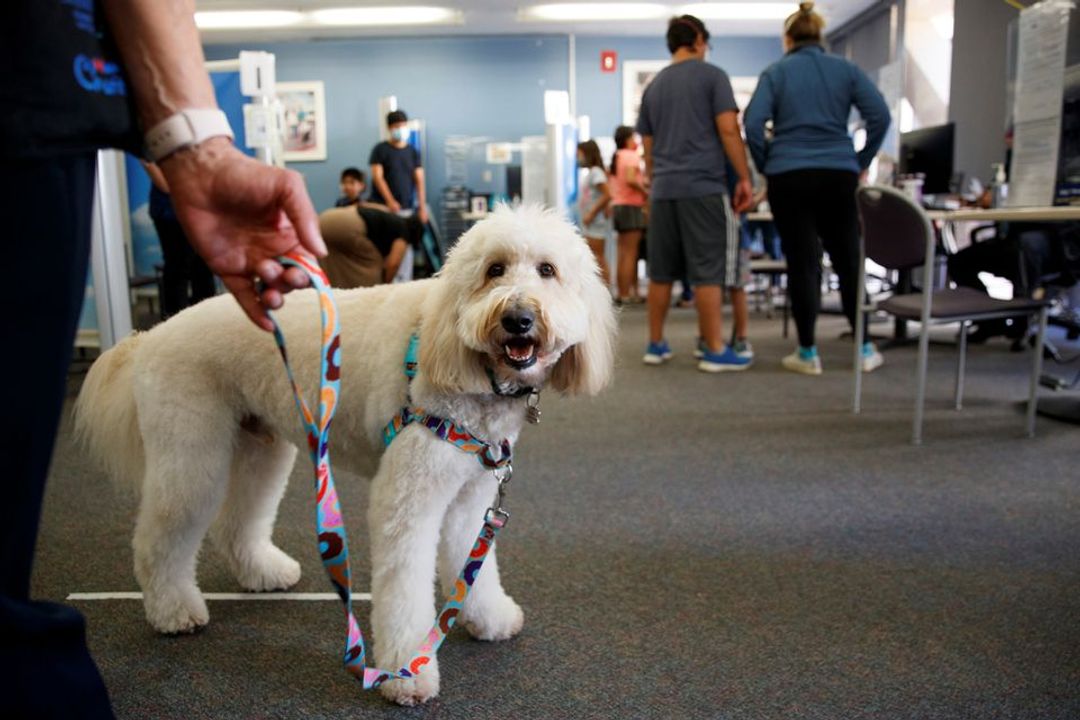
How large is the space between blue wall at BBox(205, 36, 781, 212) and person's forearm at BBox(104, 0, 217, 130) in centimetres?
1117

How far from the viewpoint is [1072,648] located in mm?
1623

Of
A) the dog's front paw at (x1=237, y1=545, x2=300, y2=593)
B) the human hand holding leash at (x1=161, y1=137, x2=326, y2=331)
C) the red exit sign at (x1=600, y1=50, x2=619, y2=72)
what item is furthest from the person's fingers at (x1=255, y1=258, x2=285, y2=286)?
the red exit sign at (x1=600, y1=50, x2=619, y2=72)

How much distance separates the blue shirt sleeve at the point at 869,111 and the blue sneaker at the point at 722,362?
1.23 metres

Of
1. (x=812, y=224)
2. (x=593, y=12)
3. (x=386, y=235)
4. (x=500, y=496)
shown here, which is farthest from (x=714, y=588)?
(x=593, y=12)

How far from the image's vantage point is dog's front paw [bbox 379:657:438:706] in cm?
145

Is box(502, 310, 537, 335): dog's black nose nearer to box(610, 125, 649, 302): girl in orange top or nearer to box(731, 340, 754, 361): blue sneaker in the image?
box(731, 340, 754, 361): blue sneaker

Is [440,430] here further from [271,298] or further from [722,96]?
[722,96]

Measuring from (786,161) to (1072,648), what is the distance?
308 cm

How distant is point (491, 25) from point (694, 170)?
7.39m

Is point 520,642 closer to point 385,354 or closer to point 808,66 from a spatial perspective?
point 385,354

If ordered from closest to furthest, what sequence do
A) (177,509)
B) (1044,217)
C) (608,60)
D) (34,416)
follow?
(34,416), (177,509), (1044,217), (608,60)

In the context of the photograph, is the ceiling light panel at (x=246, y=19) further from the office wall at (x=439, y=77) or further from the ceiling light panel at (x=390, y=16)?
the office wall at (x=439, y=77)

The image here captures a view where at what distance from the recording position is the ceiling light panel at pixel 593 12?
994cm

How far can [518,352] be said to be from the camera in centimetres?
140
